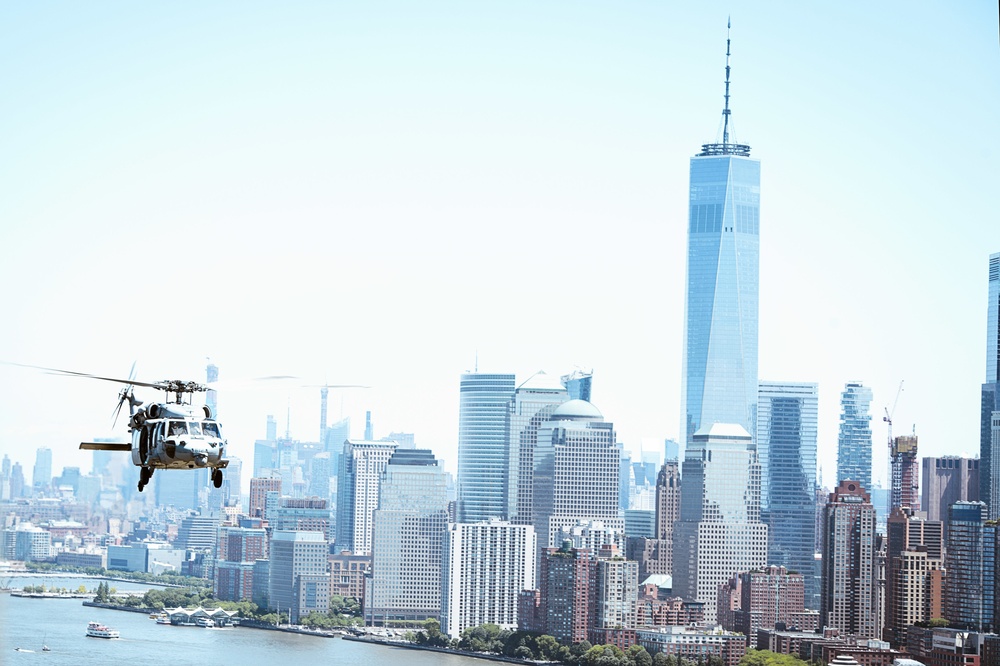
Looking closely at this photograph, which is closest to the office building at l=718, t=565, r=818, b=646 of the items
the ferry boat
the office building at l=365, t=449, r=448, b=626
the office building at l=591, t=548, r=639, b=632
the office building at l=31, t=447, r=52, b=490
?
the office building at l=591, t=548, r=639, b=632

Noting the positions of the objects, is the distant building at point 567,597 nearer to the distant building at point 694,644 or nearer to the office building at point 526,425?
the distant building at point 694,644

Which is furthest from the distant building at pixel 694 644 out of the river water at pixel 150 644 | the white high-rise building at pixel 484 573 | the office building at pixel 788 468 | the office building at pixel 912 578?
the office building at pixel 788 468

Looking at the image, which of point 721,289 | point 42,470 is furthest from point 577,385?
point 42,470

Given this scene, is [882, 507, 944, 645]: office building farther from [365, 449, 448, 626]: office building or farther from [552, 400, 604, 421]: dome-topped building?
[552, 400, 604, 421]: dome-topped building

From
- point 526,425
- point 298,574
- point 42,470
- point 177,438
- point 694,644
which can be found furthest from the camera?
point 526,425

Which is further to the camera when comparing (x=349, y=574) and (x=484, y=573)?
(x=349, y=574)

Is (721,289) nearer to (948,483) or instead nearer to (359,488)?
(359,488)
